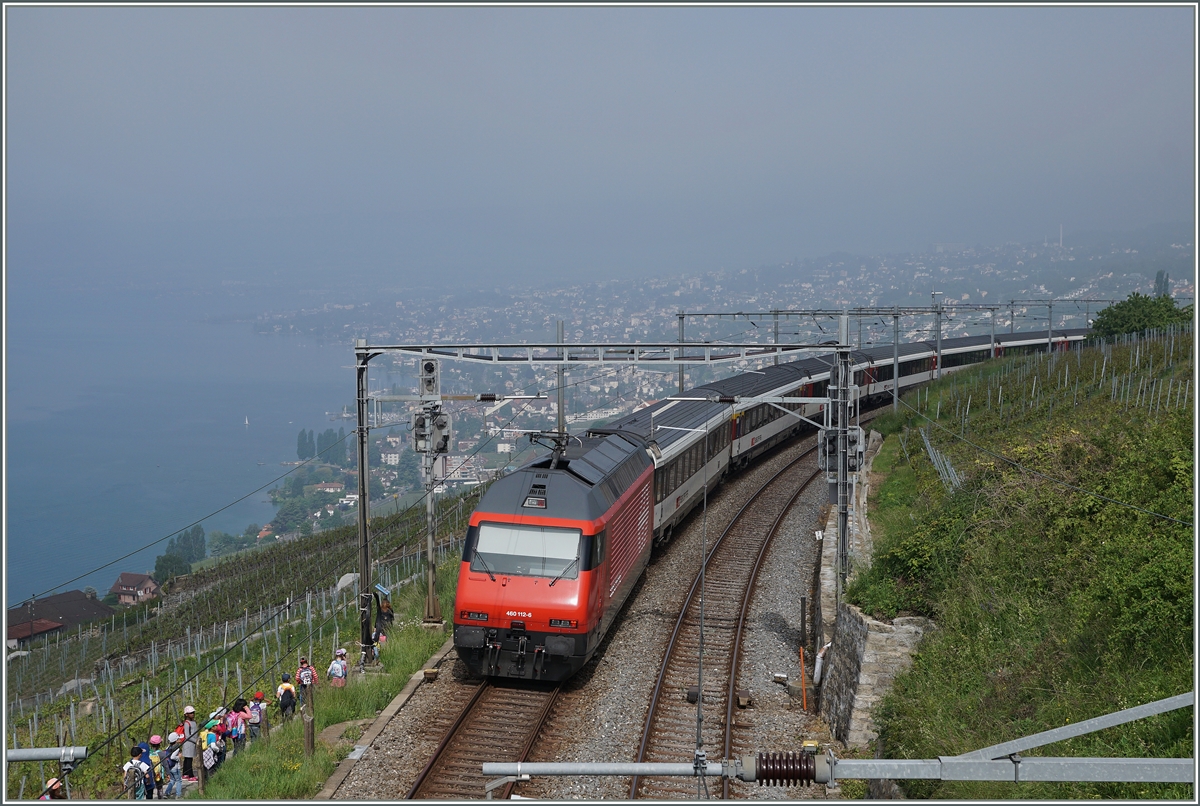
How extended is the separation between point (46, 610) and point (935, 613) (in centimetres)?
5536

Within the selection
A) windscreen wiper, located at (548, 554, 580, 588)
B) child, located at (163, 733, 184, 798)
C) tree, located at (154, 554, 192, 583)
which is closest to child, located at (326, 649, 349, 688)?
child, located at (163, 733, 184, 798)

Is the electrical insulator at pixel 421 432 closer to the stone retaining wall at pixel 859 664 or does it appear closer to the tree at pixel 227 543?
the stone retaining wall at pixel 859 664

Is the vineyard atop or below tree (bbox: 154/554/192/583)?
atop

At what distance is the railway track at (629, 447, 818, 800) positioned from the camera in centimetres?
1302

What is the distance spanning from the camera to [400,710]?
13.9 meters

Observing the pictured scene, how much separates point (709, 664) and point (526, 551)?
4.48 m

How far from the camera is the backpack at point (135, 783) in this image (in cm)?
1277

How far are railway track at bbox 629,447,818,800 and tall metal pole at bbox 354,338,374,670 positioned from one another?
17.9 ft

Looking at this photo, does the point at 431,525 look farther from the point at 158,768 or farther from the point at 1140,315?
the point at 1140,315

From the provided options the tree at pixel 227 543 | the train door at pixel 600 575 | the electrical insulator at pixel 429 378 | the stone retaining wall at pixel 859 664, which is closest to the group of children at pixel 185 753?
the train door at pixel 600 575

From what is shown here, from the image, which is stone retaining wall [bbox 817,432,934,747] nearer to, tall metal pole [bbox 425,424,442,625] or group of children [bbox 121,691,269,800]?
tall metal pole [bbox 425,424,442,625]

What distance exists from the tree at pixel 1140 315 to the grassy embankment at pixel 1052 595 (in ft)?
99.7

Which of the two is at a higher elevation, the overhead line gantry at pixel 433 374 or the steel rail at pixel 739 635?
the overhead line gantry at pixel 433 374

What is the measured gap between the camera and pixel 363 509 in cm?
1723
